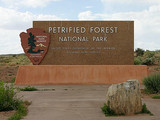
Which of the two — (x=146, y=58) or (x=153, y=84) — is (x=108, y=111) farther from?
(x=146, y=58)

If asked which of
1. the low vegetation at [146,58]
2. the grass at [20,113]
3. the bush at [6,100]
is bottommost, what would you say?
the grass at [20,113]

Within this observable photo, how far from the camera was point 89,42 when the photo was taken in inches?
752

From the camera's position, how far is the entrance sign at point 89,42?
19062 millimetres

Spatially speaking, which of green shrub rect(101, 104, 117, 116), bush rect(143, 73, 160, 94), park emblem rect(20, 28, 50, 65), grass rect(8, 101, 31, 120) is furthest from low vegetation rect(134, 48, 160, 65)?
grass rect(8, 101, 31, 120)

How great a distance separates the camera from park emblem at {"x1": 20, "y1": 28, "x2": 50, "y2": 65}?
62.1 ft

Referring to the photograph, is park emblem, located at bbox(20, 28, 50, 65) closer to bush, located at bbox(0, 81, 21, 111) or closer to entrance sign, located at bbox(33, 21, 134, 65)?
entrance sign, located at bbox(33, 21, 134, 65)

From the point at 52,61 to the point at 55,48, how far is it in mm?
983

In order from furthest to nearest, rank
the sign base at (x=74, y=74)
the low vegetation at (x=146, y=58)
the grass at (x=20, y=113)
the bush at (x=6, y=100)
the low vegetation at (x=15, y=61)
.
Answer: the low vegetation at (x=15, y=61)
the low vegetation at (x=146, y=58)
the sign base at (x=74, y=74)
the bush at (x=6, y=100)
the grass at (x=20, y=113)

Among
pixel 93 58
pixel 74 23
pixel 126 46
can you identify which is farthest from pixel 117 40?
pixel 74 23

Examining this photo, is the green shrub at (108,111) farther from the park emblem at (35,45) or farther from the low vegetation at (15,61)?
the low vegetation at (15,61)

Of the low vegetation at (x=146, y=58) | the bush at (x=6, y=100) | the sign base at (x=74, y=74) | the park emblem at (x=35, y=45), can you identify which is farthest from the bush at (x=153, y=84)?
the low vegetation at (x=146, y=58)

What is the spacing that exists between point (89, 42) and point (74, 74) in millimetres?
2709

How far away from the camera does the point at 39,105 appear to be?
31.7 feet

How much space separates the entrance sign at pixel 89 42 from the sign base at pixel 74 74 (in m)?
0.85
